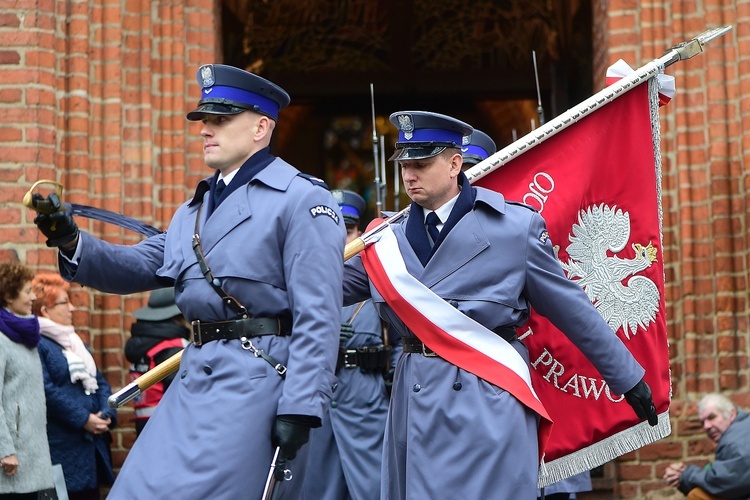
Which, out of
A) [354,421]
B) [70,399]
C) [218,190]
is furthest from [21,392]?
[218,190]

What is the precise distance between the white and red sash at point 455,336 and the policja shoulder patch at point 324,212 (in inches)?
22.2

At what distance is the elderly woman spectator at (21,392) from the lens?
256 inches

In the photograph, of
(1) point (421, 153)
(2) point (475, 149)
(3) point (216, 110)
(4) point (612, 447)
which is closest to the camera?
(3) point (216, 110)

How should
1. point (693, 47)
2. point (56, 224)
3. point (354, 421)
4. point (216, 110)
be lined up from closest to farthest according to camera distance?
point (56, 224) < point (216, 110) < point (693, 47) < point (354, 421)

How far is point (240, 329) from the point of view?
Answer: 14.7 ft

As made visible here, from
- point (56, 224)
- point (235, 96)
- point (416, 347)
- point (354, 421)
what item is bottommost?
point (354, 421)

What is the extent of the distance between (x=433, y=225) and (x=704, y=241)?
3.51 meters

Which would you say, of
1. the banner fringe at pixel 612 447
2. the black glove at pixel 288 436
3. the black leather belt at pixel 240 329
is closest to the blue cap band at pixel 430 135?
the black leather belt at pixel 240 329

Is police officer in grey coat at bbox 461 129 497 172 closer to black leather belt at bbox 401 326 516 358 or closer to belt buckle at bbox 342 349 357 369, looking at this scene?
belt buckle at bbox 342 349 357 369

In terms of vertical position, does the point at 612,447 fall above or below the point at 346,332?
below

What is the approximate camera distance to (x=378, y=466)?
24.2ft

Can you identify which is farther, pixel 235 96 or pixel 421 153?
pixel 421 153

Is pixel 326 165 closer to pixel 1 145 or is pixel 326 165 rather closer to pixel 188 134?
pixel 188 134

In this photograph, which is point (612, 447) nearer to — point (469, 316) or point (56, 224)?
point (469, 316)
